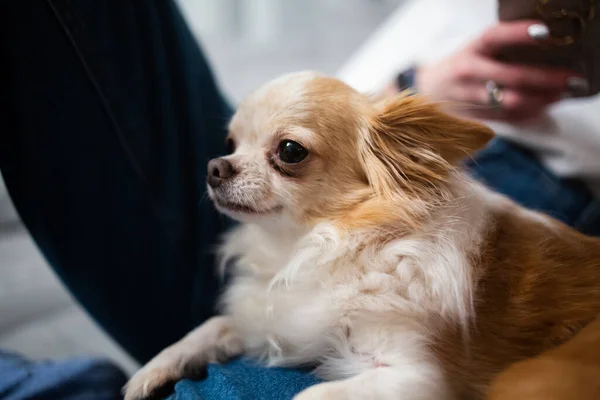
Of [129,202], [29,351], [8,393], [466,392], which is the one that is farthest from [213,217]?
[29,351]

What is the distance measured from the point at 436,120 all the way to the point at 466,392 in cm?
41

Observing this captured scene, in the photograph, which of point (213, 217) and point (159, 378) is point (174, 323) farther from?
point (159, 378)

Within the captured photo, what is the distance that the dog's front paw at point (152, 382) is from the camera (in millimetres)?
824

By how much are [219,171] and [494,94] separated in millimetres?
727

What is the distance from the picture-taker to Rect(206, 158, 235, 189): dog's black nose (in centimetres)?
86

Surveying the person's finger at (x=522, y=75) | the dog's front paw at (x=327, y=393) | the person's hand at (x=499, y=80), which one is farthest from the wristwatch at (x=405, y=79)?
the dog's front paw at (x=327, y=393)

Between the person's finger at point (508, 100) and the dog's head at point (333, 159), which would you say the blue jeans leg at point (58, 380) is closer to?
the dog's head at point (333, 159)

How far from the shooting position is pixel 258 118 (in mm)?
892

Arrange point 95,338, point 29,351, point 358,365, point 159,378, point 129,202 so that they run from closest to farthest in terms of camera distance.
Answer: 1. point 358,365
2. point 159,378
3. point 129,202
4. point 29,351
5. point 95,338

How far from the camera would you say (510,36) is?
3.64 ft

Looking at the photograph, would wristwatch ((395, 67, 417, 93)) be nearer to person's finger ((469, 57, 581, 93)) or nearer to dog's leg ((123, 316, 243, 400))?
person's finger ((469, 57, 581, 93))

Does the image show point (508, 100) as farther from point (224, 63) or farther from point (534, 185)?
point (224, 63)

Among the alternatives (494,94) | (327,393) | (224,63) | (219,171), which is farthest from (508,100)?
(224,63)


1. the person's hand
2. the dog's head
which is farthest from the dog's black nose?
the person's hand
